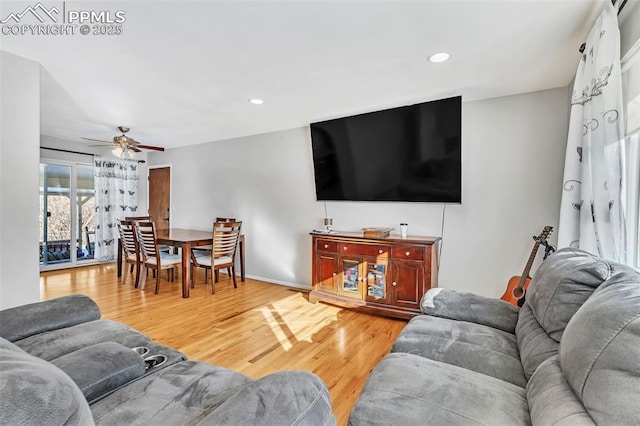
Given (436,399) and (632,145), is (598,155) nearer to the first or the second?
(632,145)

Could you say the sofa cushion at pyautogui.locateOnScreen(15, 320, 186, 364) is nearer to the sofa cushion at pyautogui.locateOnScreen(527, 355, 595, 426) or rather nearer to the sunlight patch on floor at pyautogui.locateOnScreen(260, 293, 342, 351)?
the sunlight patch on floor at pyautogui.locateOnScreen(260, 293, 342, 351)

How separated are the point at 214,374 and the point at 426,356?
101 cm

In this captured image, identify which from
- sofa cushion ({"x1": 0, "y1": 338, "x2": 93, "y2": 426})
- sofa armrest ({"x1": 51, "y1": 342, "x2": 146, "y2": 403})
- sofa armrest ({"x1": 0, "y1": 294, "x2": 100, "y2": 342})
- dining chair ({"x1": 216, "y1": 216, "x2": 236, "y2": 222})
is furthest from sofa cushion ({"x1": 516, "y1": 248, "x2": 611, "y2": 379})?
dining chair ({"x1": 216, "y1": 216, "x2": 236, "y2": 222})

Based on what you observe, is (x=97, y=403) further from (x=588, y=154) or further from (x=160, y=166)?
(x=160, y=166)

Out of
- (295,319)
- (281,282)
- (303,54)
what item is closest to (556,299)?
(303,54)

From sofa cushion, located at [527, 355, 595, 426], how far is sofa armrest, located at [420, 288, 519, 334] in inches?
29.1

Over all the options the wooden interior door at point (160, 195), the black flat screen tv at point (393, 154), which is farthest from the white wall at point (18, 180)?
the wooden interior door at point (160, 195)

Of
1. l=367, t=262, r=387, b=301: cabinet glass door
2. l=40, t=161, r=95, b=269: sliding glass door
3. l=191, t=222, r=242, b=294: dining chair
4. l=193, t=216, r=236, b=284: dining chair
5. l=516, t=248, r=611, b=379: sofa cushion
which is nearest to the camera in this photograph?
l=516, t=248, r=611, b=379: sofa cushion

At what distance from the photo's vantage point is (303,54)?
88.1 inches

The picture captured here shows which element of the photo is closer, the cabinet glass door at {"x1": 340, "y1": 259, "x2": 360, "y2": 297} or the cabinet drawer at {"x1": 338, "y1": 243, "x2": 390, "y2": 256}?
the cabinet drawer at {"x1": 338, "y1": 243, "x2": 390, "y2": 256}

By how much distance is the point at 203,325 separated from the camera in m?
2.99

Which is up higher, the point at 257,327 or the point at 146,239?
the point at 146,239

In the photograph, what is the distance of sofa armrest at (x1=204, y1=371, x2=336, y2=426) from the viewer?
79cm

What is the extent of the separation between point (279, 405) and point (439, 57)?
97.5 inches
